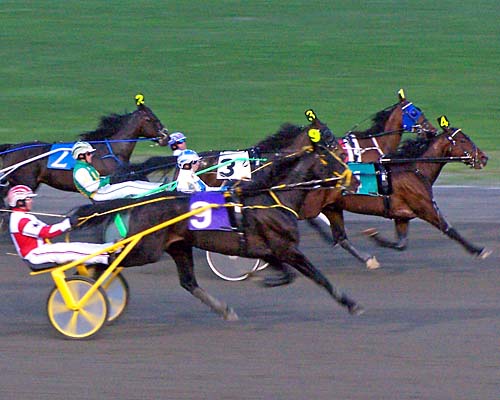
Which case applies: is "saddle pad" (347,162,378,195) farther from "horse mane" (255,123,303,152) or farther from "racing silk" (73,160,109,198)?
"racing silk" (73,160,109,198)

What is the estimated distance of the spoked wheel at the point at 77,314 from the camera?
739cm

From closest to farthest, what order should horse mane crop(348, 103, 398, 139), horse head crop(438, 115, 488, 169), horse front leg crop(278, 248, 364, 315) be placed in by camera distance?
horse front leg crop(278, 248, 364, 315)
horse head crop(438, 115, 488, 169)
horse mane crop(348, 103, 398, 139)

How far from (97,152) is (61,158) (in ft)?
1.20

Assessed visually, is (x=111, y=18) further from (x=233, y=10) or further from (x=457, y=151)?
(x=457, y=151)

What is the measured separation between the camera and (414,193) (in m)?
9.86

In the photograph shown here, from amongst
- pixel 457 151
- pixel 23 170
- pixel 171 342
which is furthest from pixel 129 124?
pixel 171 342

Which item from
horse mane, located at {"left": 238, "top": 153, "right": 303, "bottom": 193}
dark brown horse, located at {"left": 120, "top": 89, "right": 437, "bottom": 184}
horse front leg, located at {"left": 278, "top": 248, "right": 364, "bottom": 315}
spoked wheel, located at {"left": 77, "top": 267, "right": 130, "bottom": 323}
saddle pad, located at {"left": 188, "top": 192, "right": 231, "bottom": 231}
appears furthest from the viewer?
dark brown horse, located at {"left": 120, "top": 89, "right": 437, "bottom": 184}

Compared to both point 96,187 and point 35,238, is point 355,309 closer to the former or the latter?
point 35,238

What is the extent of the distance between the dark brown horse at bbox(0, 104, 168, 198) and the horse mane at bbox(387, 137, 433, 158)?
8.64ft

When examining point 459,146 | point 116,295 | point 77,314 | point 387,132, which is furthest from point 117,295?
point 387,132

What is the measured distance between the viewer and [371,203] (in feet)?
32.6

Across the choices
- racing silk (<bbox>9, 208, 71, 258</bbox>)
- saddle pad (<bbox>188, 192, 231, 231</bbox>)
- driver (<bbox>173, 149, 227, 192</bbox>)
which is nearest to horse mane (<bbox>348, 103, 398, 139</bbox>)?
driver (<bbox>173, 149, 227, 192</bbox>)

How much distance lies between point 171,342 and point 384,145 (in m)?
4.27

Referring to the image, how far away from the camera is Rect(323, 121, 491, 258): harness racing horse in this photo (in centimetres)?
985
